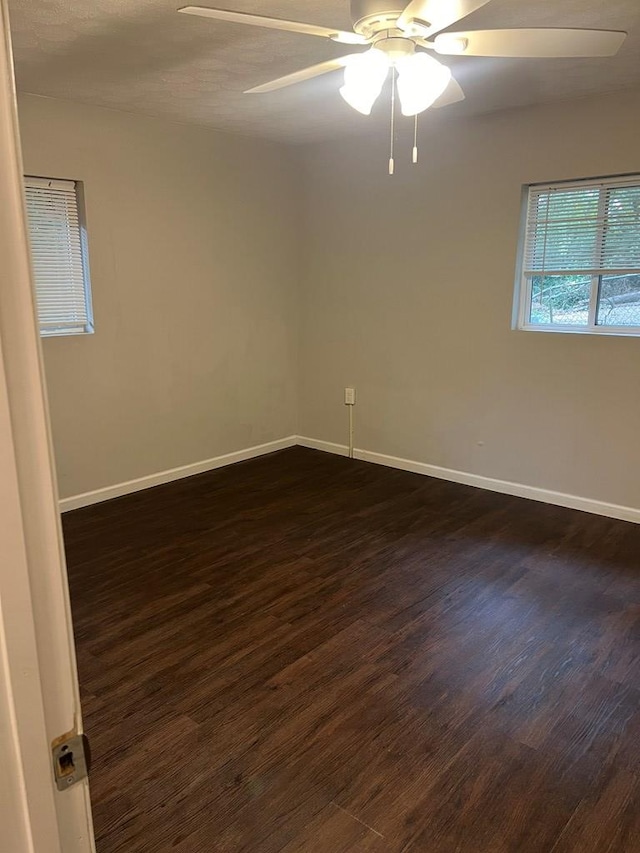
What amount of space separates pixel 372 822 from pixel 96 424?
298 centimetres

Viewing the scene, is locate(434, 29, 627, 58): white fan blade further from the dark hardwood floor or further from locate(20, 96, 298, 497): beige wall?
locate(20, 96, 298, 497): beige wall

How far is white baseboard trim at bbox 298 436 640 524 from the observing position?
379 centimetres

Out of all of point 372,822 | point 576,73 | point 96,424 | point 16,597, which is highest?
point 576,73

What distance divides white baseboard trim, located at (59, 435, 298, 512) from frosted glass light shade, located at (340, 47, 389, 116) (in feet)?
9.34

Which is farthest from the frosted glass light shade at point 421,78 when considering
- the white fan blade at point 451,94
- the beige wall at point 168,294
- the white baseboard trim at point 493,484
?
the white baseboard trim at point 493,484

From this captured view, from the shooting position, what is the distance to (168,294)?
4.21m

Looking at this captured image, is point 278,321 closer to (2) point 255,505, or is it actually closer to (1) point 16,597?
(2) point 255,505

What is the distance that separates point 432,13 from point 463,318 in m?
2.45

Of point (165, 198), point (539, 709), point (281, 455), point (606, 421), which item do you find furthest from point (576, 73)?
point (281, 455)

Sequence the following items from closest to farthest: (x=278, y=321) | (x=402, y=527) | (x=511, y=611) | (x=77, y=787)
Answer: (x=77, y=787) < (x=511, y=611) < (x=402, y=527) < (x=278, y=321)

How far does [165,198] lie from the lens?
4.09 meters

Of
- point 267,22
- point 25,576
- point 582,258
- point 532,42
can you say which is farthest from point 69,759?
point 582,258

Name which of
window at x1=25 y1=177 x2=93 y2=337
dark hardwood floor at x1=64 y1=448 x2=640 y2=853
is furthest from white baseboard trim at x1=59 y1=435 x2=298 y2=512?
window at x1=25 y1=177 x2=93 y2=337

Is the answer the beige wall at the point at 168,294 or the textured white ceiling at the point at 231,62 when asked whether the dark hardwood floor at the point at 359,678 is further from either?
the textured white ceiling at the point at 231,62
